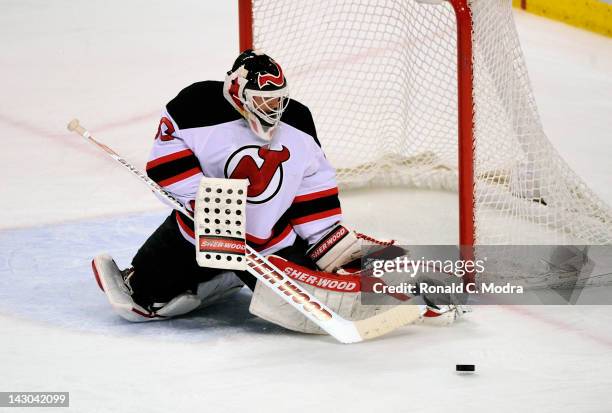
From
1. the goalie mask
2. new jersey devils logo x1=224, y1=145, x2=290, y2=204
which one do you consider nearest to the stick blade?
new jersey devils logo x1=224, y1=145, x2=290, y2=204

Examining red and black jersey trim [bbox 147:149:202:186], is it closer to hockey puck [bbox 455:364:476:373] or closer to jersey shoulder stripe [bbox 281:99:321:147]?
jersey shoulder stripe [bbox 281:99:321:147]

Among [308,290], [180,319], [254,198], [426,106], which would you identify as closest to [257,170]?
[254,198]

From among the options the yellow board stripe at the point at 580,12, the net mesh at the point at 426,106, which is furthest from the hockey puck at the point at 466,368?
the yellow board stripe at the point at 580,12

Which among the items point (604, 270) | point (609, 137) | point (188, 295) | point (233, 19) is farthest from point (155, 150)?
point (233, 19)

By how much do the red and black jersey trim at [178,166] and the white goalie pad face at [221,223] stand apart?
0.09 m

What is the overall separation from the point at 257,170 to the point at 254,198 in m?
0.07

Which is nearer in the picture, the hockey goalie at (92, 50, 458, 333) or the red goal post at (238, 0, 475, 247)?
the hockey goalie at (92, 50, 458, 333)

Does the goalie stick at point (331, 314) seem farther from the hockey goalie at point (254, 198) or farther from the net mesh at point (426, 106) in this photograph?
the net mesh at point (426, 106)

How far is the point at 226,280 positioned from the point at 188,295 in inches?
5.1

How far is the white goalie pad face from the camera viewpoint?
293 centimetres

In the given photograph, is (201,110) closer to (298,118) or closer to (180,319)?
(298,118)

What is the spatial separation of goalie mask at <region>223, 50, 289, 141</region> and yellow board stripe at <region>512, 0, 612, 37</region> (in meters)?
3.45

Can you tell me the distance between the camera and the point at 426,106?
414 cm

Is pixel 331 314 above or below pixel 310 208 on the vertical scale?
below
